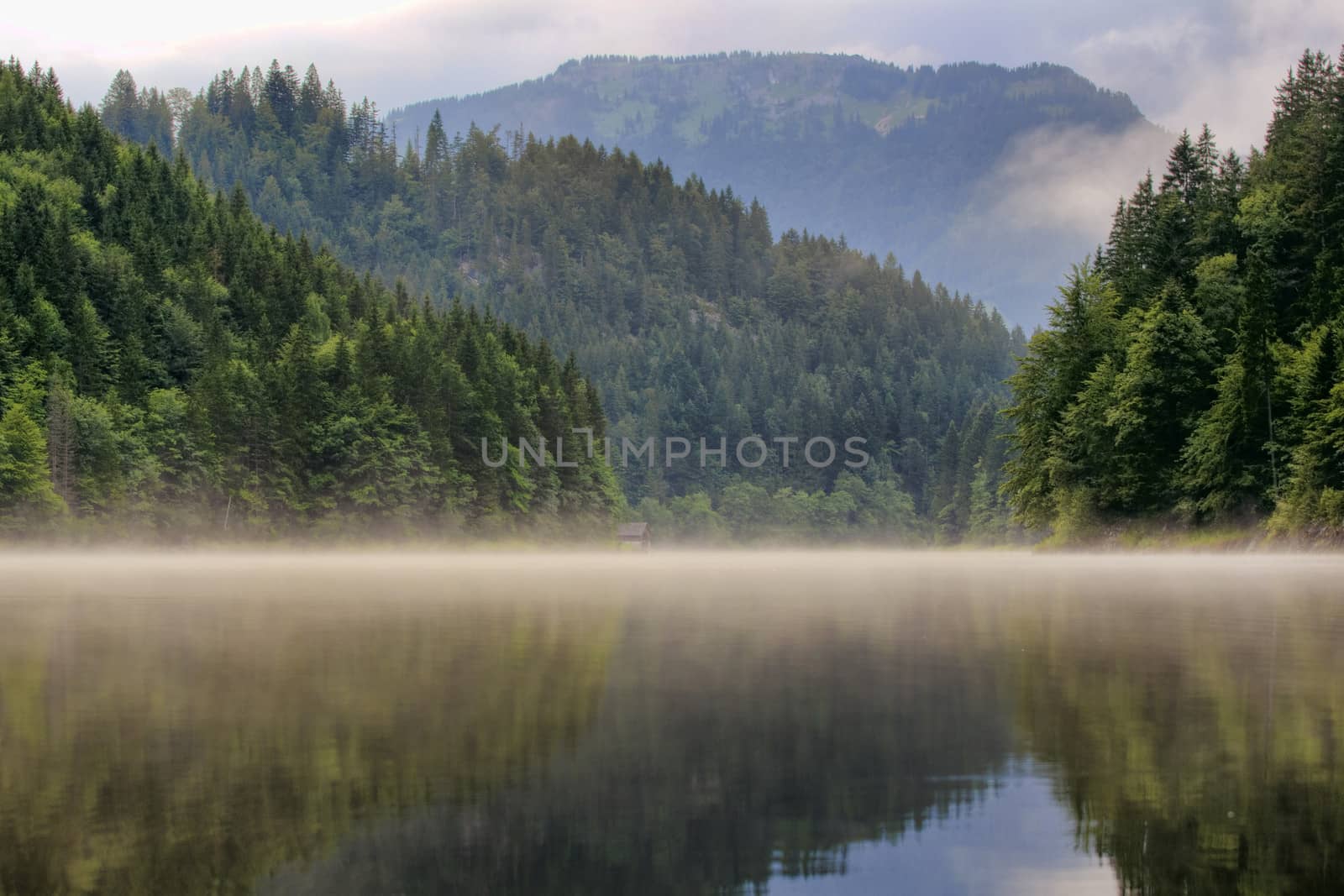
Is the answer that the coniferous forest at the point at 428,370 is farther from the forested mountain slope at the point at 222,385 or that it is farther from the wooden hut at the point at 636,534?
the wooden hut at the point at 636,534

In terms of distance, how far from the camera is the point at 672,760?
12727mm

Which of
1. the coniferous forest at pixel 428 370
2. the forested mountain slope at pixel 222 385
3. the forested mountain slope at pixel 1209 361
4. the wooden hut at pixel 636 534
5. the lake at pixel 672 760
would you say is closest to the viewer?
the lake at pixel 672 760

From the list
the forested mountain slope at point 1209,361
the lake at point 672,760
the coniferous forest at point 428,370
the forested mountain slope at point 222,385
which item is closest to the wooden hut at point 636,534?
the coniferous forest at point 428,370

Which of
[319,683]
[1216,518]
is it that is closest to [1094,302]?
[1216,518]

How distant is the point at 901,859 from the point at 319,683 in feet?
32.3

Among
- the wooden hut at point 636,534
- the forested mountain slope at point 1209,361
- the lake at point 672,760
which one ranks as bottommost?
the wooden hut at point 636,534

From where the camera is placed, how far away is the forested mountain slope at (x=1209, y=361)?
6125 cm

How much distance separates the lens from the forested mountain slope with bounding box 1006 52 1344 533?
61250 millimetres

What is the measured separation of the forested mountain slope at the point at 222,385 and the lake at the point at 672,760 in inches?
2919

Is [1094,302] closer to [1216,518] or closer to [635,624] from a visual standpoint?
[1216,518]

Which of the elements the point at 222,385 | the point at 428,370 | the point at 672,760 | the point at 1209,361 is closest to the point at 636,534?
the point at 428,370

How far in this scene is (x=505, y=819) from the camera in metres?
10.6

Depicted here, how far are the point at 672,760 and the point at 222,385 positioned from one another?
99.6 meters

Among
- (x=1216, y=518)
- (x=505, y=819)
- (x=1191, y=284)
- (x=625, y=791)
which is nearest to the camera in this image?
(x=505, y=819)
